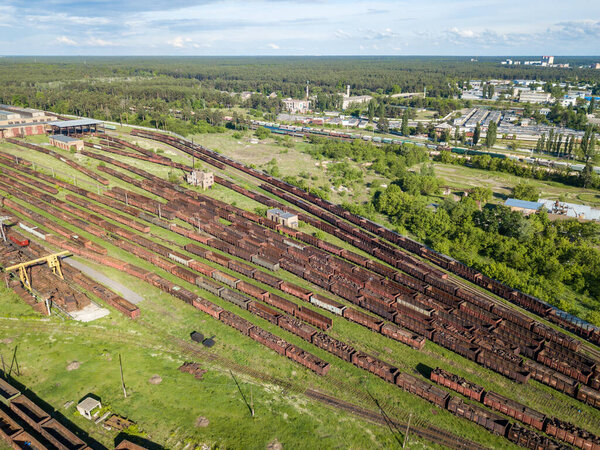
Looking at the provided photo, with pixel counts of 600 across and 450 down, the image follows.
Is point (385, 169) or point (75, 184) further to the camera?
point (385, 169)

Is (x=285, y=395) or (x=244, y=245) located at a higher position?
(x=244, y=245)

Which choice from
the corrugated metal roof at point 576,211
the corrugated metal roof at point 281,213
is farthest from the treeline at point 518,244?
the corrugated metal roof at point 281,213

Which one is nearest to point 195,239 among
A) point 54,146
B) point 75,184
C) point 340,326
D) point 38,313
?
point 38,313

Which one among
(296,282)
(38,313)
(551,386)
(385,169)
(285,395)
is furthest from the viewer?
(385,169)

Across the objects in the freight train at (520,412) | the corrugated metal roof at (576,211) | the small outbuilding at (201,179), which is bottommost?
the freight train at (520,412)

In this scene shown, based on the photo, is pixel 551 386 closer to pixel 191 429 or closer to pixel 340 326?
pixel 340 326

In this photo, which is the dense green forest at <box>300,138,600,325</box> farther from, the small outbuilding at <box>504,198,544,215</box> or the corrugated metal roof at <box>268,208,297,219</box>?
the corrugated metal roof at <box>268,208,297,219</box>

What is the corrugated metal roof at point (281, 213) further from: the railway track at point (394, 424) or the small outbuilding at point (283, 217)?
the railway track at point (394, 424)

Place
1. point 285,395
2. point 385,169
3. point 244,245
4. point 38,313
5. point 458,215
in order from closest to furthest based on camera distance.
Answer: point 285,395 < point 38,313 < point 244,245 < point 458,215 < point 385,169
